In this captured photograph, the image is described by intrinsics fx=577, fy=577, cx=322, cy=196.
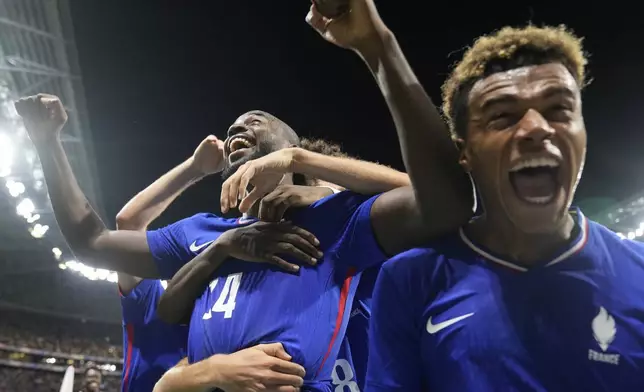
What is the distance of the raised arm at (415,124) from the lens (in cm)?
103

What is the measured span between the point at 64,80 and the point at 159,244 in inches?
213

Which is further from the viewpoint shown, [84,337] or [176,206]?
[84,337]

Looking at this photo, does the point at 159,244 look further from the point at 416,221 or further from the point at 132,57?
the point at 132,57

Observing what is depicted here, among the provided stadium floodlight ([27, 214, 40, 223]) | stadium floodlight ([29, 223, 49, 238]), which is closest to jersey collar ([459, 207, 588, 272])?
stadium floodlight ([27, 214, 40, 223])

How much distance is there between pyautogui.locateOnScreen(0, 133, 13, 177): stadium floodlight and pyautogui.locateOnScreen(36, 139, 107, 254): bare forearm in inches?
260

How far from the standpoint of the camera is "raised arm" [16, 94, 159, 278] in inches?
72.2

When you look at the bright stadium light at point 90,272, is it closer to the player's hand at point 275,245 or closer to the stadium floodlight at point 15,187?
the stadium floodlight at point 15,187

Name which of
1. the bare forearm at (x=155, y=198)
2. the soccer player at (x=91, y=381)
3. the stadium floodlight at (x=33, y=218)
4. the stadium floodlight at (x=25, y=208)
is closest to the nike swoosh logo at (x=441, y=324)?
the bare forearm at (x=155, y=198)

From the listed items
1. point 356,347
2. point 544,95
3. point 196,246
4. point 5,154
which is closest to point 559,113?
point 544,95

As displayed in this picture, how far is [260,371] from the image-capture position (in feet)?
4.06

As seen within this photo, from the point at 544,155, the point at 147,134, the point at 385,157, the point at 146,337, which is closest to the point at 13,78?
the point at 147,134

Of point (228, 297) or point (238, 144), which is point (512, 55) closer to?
point (228, 297)

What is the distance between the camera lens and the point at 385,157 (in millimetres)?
6754

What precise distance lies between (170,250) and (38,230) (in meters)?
8.60
